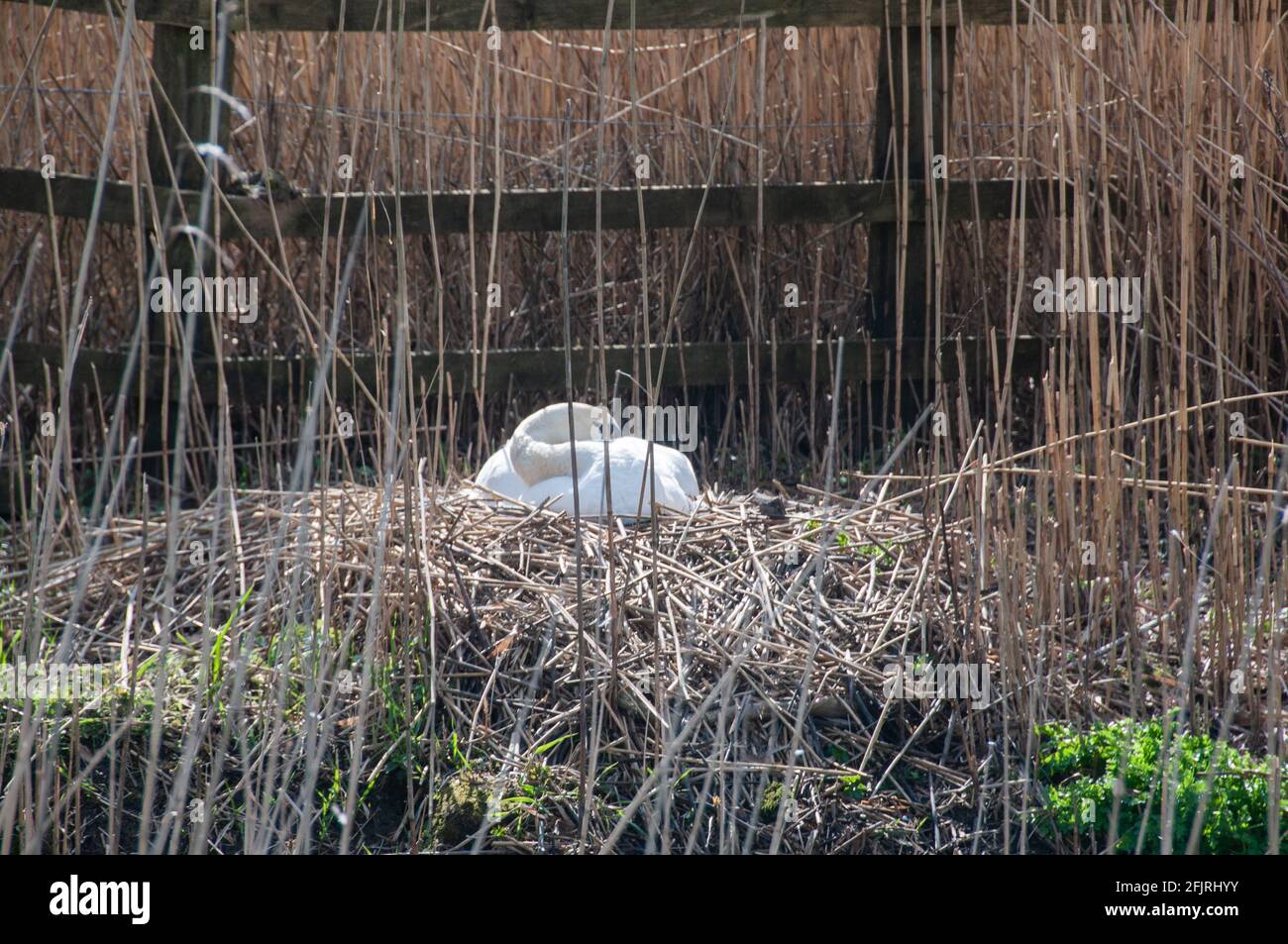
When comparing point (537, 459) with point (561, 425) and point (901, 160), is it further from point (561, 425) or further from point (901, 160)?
point (901, 160)

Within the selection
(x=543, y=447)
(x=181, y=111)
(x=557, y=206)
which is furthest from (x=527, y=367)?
(x=181, y=111)

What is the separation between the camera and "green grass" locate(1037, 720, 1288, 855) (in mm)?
2230

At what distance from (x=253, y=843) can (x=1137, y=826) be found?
4.81 feet

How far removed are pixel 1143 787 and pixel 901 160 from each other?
2.59 meters

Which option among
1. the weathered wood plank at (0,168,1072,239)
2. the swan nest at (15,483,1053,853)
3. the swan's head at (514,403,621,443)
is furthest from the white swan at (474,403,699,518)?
the weathered wood plank at (0,168,1072,239)

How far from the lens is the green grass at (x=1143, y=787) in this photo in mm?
2230

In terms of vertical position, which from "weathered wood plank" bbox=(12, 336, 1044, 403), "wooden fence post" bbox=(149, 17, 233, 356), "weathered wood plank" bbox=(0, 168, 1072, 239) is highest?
"wooden fence post" bbox=(149, 17, 233, 356)

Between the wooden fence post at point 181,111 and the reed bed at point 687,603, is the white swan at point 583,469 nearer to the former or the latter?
the reed bed at point 687,603

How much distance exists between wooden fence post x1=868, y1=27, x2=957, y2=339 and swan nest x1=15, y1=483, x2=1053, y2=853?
1.52 meters

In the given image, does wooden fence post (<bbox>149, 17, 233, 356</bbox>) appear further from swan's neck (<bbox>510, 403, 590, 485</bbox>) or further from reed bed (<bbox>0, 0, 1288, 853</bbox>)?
swan's neck (<bbox>510, 403, 590, 485</bbox>)

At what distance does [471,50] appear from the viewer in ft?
16.5

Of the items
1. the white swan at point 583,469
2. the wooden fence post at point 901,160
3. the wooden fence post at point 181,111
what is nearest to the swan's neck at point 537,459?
the white swan at point 583,469
